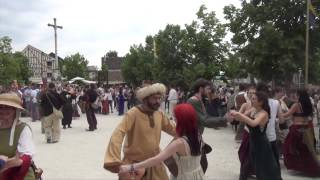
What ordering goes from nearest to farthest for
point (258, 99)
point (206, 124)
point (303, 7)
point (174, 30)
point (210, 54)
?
point (206, 124) < point (258, 99) < point (303, 7) < point (210, 54) < point (174, 30)

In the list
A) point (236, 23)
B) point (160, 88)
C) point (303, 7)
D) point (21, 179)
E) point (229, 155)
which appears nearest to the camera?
point (21, 179)

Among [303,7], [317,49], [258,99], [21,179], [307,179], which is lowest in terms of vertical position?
[307,179]

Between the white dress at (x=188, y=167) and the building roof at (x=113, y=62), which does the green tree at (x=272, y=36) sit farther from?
the building roof at (x=113, y=62)

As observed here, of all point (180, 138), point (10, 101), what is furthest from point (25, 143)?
point (180, 138)

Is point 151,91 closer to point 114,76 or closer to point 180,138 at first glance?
point 180,138

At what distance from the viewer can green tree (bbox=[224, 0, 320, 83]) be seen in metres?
19.7

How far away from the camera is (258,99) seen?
722 cm

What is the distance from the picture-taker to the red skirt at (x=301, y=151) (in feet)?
30.0

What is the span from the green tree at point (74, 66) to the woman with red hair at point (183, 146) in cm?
8024

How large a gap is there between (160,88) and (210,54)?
75.1 feet

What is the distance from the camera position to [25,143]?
4.10m

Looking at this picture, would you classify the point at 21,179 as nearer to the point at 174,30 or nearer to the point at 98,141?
the point at 98,141

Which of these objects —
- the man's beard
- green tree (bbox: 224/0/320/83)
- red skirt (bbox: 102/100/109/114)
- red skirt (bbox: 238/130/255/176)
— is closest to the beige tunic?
the man's beard

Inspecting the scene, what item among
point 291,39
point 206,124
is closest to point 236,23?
point 291,39
